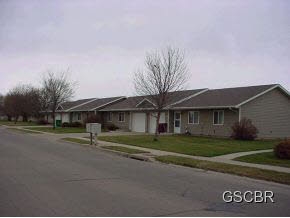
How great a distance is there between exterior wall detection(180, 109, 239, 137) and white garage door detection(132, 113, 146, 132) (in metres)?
6.29

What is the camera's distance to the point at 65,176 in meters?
11.8

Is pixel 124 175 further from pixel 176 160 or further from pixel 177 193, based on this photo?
pixel 176 160

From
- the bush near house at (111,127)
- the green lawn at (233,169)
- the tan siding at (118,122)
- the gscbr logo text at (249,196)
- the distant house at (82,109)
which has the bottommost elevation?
the gscbr logo text at (249,196)

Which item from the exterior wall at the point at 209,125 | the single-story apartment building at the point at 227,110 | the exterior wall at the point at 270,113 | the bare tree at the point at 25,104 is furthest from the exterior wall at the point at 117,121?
the bare tree at the point at 25,104

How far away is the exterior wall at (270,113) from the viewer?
32906 mm

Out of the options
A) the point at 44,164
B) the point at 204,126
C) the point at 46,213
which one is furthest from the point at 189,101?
the point at 46,213

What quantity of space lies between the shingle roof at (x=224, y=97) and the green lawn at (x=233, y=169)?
53.6 feet

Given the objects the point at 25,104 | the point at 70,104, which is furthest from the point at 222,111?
the point at 25,104

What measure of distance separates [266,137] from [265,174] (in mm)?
21208

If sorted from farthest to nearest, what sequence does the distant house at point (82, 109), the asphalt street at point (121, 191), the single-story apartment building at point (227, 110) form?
1. the distant house at point (82, 109)
2. the single-story apartment building at point (227, 110)
3. the asphalt street at point (121, 191)

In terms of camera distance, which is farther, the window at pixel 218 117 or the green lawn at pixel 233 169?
the window at pixel 218 117

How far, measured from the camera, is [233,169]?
1408cm

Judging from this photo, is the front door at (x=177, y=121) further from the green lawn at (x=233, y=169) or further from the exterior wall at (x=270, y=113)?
the green lawn at (x=233, y=169)

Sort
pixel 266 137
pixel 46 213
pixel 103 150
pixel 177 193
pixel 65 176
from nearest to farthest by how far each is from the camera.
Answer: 1. pixel 46 213
2. pixel 177 193
3. pixel 65 176
4. pixel 103 150
5. pixel 266 137
